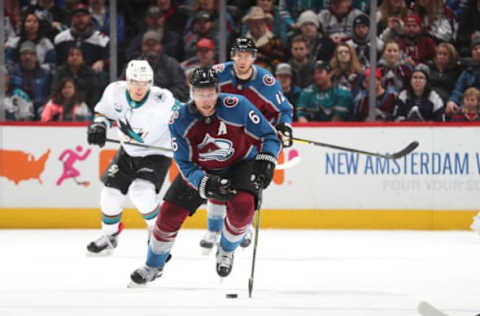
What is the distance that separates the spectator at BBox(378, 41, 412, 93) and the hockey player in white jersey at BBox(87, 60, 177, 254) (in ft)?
7.67

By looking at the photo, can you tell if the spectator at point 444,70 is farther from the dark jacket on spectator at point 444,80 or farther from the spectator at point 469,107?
the spectator at point 469,107

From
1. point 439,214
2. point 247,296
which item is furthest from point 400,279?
point 439,214

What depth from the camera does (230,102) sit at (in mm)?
4219

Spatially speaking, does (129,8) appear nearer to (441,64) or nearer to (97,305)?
(441,64)

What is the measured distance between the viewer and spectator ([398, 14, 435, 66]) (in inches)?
294

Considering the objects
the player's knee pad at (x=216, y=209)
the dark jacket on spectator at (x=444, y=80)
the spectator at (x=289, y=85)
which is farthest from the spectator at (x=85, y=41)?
the dark jacket on spectator at (x=444, y=80)

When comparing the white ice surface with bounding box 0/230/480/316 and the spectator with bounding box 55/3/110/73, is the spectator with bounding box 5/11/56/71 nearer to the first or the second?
the spectator with bounding box 55/3/110/73

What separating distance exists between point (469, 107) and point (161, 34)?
2.42 metres

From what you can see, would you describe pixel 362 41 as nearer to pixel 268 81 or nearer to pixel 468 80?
pixel 468 80

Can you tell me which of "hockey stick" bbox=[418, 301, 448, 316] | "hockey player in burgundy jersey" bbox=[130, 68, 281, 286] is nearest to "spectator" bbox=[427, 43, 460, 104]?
"hockey player in burgundy jersey" bbox=[130, 68, 281, 286]

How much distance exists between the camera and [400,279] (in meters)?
4.68

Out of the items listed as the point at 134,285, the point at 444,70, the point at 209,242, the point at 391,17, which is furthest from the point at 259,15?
the point at 134,285

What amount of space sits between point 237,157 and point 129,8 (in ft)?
12.1

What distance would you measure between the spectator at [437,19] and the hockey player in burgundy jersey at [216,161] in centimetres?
351
